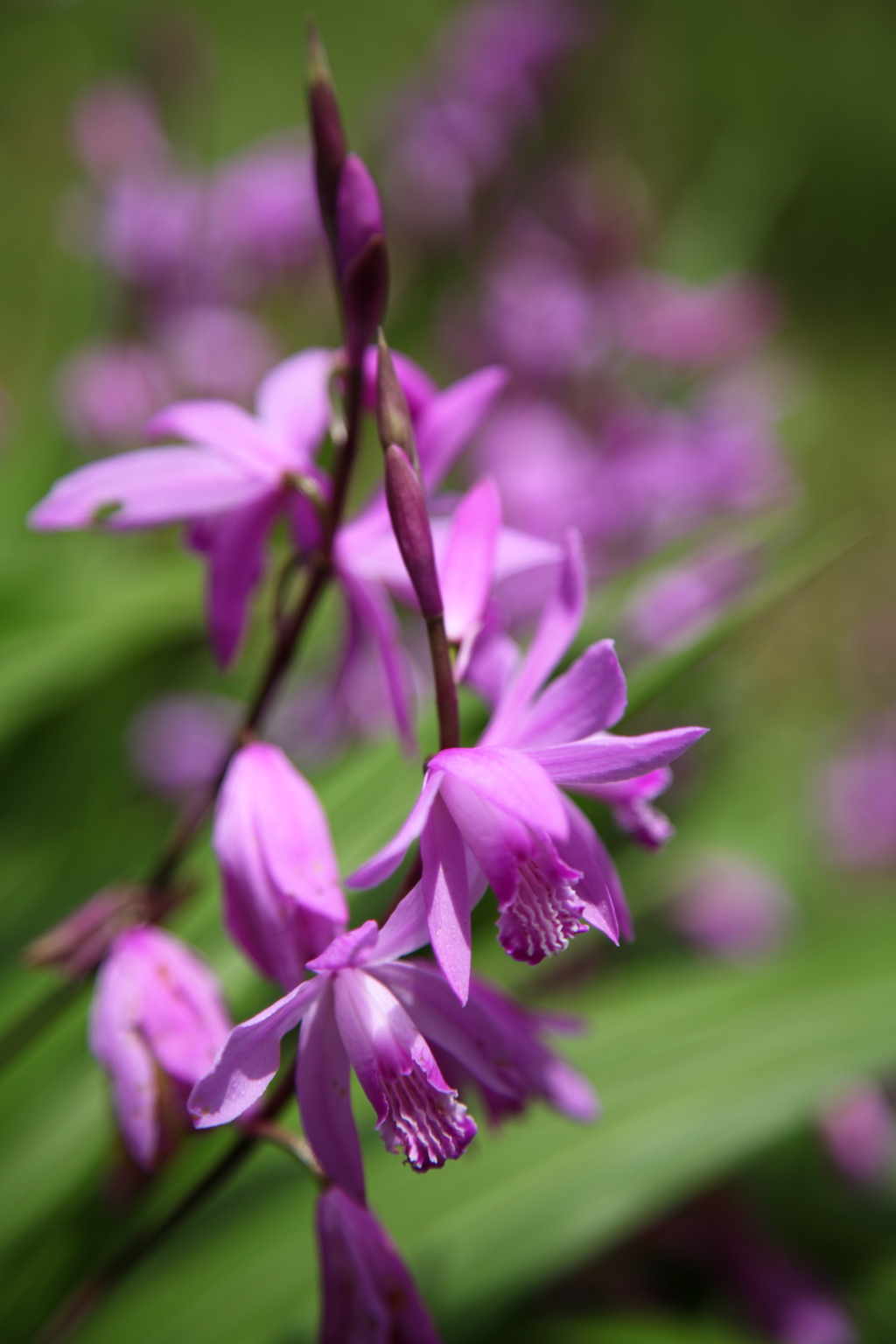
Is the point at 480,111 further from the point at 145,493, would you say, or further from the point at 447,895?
the point at 447,895

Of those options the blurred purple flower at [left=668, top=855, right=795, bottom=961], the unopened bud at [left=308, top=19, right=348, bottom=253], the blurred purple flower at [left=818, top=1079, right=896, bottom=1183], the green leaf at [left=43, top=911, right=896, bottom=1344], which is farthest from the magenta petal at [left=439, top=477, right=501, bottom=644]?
the blurred purple flower at [left=668, top=855, right=795, bottom=961]

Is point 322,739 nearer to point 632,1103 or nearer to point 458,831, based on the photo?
point 632,1103

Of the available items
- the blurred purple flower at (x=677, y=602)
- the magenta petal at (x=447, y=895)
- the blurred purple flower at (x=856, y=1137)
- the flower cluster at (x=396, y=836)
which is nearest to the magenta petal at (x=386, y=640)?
the flower cluster at (x=396, y=836)

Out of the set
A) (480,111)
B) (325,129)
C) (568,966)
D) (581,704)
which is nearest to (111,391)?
(480,111)

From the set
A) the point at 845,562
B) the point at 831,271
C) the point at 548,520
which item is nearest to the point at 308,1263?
the point at 548,520

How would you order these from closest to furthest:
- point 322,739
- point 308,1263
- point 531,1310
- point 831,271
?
point 308,1263 → point 531,1310 → point 322,739 → point 831,271

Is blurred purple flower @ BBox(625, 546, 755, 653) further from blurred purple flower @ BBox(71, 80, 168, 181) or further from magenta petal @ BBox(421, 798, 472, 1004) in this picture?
blurred purple flower @ BBox(71, 80, 168, 181)
